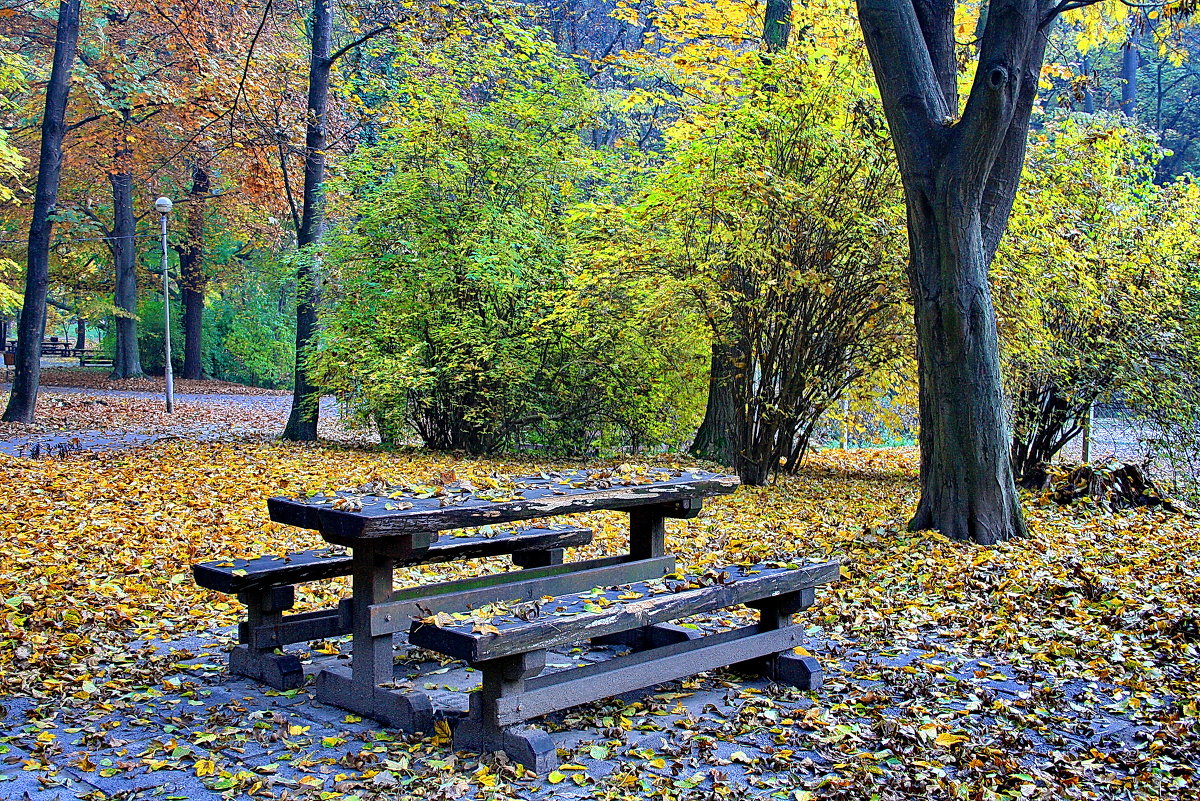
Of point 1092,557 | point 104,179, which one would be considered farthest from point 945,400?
point 104,179

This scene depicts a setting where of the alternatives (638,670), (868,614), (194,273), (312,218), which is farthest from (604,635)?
(194,273)

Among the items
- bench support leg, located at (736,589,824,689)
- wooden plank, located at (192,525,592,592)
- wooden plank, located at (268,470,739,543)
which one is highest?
wooden plank, located at (268,470,739,543)

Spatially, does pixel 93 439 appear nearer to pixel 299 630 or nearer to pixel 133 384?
pixel 299 630

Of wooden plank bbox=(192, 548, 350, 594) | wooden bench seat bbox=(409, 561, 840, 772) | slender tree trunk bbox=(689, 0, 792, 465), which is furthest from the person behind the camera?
slender tree trunk bbox=(689, 0, 792, 465)

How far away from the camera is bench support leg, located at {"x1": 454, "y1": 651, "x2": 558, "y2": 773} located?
3.85 meters

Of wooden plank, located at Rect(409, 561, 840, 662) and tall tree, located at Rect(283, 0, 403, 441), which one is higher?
tall tree, located at Rect(283, 0, 403, 441)

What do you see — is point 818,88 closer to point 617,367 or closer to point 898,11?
point 898,11

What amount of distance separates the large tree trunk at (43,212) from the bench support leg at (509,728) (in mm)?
15135

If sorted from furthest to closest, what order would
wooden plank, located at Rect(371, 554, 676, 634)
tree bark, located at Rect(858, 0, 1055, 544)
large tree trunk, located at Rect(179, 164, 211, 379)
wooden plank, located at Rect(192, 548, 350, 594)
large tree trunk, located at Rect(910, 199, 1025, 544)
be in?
large tree trunk, located at Rect(179, 164, 211, 379), large tree trunk, located at Rect(910, 199, 1025, 544), tree bark, located at Rect(858, 0, 1055, 544), wooden plank, located at Rect(192, 548, 350, 594), wooden plank, located at Rect(371, 554, 676, 634)

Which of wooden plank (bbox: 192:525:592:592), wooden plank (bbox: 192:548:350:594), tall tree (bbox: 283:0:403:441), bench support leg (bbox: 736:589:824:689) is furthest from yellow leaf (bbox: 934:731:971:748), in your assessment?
tall tree (bbox: 283:0:403:441)

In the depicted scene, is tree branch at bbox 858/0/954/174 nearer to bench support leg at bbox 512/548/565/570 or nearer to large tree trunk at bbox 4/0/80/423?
bench support leg at bbox 512/548/565/570

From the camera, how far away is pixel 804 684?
4.93 meters

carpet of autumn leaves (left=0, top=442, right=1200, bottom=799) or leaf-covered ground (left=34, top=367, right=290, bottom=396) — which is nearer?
carpet of autumn leaves (left=0, top=442, right=1200, bottom=799)

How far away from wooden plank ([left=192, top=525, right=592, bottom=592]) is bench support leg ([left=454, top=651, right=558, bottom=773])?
0.77 meters
